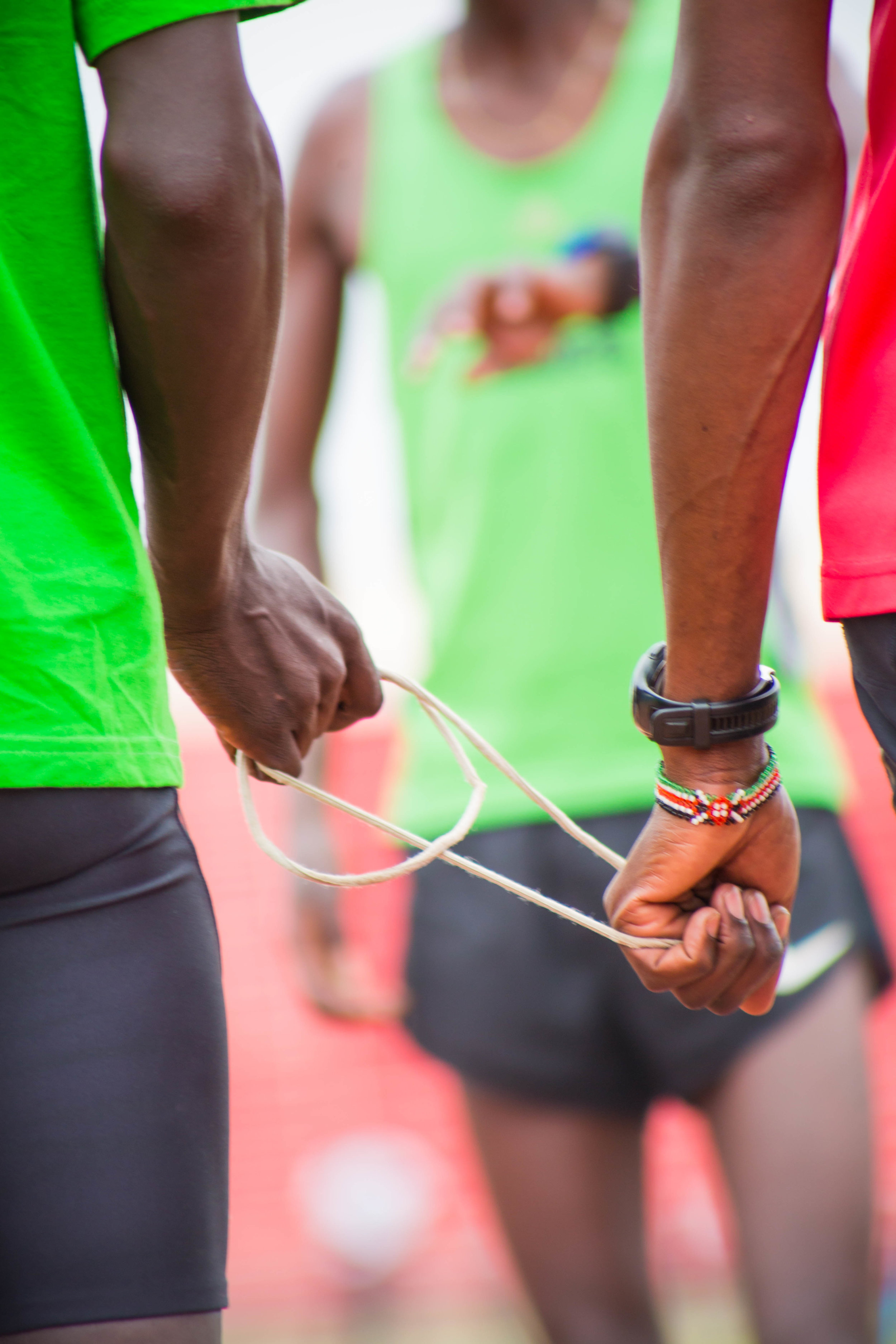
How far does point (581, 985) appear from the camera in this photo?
7.14ft

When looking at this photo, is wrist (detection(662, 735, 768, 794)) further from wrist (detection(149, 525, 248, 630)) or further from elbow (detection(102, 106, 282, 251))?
elbow (detection(102, 106, 282, 251))

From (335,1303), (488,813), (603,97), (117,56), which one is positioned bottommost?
(335,1303)

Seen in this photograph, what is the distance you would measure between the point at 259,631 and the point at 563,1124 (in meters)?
1.11

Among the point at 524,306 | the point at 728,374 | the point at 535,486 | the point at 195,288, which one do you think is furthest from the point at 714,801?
the point at 524,306

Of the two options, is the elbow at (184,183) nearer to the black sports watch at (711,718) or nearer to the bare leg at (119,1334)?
the black sports watch at (711,718)

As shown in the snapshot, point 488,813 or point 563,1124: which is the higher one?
point 488,813

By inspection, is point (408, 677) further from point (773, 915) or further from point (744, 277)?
point (744, 277)

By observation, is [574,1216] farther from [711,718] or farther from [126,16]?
[126,16]

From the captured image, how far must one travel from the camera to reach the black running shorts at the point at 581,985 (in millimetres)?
2094

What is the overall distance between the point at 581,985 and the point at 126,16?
1477 mm

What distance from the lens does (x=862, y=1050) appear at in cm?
210

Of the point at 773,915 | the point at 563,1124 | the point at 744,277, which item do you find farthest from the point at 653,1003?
the point at 744,277

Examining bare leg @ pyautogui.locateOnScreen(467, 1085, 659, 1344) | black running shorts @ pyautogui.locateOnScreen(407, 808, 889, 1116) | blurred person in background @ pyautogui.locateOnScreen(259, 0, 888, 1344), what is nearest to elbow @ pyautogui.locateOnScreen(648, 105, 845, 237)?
blurred person in background @ pyautogui.locateOnScreen(259, 0, 888, 1344)

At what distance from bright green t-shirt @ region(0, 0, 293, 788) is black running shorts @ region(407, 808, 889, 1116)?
1.08 meters
